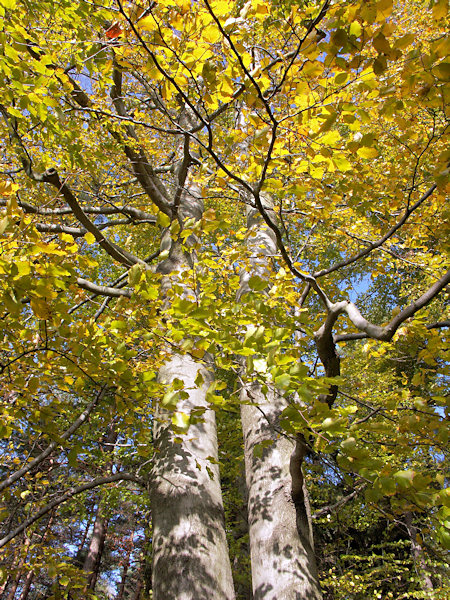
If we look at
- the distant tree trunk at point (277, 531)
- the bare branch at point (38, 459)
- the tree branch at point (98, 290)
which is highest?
the tree branch at point (98, 290)

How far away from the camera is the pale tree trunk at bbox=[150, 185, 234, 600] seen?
1.91 metres

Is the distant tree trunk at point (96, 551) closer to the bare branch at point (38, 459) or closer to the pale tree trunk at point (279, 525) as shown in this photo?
the bare branch at point (38, 459)

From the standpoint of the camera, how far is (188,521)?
2.10 metres

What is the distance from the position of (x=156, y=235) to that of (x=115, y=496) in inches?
201

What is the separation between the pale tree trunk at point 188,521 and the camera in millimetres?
1909

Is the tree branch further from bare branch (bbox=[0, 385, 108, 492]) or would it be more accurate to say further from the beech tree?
bare branch (bbox=[0, 385, 108, 492])

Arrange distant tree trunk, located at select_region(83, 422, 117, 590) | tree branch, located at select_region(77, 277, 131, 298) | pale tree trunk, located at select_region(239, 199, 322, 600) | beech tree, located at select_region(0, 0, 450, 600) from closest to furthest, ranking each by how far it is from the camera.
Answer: beech tree, located at select_region(0, 0, 450, 600) → pale tree trunk, located at select_region(239, 199, 322, 600) → tree branch, located at select_region(77, 277, 131, 298) → distant tree trunk, located at select_region(83, 422, 117, 590)

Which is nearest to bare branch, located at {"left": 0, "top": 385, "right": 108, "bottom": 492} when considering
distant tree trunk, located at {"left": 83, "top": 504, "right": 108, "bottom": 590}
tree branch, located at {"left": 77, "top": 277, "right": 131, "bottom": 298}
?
tree branch, located at {"left": 77, "top": 277, "right": 131, "bottom": 298}

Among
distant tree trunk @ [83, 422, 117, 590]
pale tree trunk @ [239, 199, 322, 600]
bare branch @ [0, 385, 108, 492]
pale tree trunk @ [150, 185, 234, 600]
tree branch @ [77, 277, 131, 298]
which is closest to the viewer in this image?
pale tree trunk @ [150, 185, 234, 600]

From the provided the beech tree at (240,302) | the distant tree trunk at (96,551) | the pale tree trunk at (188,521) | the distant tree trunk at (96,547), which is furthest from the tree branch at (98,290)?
the distant tree trunk at (96,551)

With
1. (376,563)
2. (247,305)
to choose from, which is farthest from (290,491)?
(376,563)

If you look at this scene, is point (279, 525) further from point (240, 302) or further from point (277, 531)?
point (240, 302)

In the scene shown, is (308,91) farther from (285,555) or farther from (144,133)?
(144,133)

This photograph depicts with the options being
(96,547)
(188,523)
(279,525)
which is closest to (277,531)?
(279,525)
